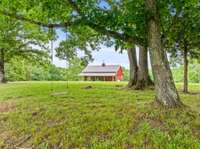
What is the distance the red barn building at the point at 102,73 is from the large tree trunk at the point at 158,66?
152ft

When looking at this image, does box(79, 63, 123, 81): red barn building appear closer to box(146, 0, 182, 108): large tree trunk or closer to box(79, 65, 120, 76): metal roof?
box(79, 65, 120, 76): metal roof

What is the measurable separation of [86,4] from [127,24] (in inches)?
57.8

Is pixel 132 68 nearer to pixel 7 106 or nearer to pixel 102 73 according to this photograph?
pixel 7 106

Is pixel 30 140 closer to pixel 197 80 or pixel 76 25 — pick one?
pixel 76 25

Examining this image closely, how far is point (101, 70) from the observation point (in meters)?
57.2

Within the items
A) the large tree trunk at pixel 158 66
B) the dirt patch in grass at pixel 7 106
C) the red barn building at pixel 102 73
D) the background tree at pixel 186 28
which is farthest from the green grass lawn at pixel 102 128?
the red barn building at pixel 102 73

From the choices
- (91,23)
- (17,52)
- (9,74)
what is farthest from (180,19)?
(9,74)

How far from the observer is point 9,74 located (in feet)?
154

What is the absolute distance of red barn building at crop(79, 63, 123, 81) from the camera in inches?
2215

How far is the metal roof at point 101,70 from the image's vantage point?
56.6m

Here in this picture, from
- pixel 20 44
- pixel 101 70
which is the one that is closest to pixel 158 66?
pixel 20 44

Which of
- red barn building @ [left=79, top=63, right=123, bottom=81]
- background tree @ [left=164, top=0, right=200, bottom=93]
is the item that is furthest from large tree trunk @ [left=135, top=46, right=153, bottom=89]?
red barn building @ [left=79, top=63, right=123, bottom=81]

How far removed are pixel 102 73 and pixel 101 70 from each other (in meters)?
0.71

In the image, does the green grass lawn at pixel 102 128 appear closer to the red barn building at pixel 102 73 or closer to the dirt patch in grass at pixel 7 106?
the dirt patch in grass at pixel 7 106
